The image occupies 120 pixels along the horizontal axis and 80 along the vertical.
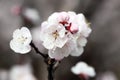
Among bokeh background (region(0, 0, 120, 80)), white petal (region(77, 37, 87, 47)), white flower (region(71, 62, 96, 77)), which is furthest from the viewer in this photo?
bokeh background (region(0, 0, 120, 80))

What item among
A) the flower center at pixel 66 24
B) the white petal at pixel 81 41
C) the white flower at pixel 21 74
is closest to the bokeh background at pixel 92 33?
the white flower at pixel 21 74

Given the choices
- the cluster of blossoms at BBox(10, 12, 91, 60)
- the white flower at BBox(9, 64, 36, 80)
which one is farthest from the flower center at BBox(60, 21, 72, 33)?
the white flower at BBox(9, 64, 36, 80)

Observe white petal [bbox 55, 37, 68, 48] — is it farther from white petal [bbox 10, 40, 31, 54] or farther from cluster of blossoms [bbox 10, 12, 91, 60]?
white petal [bbox 10, 40, 31, 54]

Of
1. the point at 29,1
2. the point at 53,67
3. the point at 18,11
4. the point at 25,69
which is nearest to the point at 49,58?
the point at 53,67

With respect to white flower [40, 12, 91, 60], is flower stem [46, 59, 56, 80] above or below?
below

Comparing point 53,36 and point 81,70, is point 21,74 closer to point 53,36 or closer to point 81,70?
point 81,70
